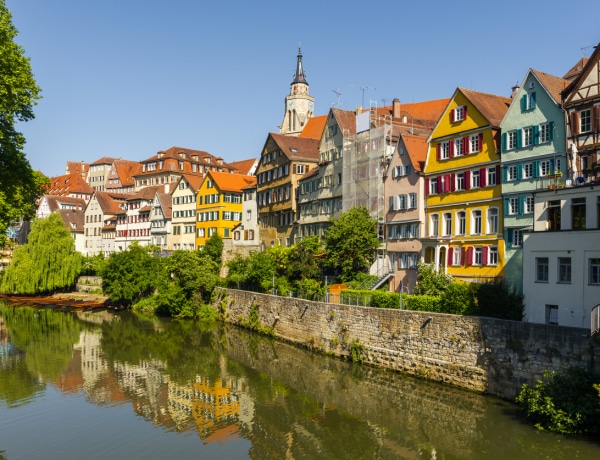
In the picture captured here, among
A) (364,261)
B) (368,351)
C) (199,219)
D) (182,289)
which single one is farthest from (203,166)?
(368,351)

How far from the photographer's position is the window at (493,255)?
33.5 metres

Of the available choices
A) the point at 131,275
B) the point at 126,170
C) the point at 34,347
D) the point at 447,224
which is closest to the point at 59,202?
the point at 126,170

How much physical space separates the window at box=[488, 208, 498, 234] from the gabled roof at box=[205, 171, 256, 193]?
38.2m

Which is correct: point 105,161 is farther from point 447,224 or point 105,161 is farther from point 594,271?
point 594,271

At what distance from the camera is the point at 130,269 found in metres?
57.2

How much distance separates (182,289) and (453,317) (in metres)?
31.0

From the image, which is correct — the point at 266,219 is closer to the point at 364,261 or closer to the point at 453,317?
the point at 364,261

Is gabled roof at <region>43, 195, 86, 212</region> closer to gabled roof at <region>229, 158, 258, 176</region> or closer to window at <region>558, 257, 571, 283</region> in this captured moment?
gabled roof at <region>229, 158, 258, 176</region>

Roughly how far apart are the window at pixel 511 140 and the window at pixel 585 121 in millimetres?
3846

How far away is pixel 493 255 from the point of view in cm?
3362

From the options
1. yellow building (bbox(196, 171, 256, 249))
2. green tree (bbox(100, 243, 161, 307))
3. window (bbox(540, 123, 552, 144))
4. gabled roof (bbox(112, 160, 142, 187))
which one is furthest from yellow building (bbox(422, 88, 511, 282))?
gabled roof (bbox(112, 160, 142, 187))

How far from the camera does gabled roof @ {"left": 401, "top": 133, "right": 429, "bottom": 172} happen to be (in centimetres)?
3952

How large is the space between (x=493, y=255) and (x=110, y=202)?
237 feet

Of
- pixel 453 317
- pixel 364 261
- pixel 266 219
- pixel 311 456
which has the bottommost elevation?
pixel 311 456
